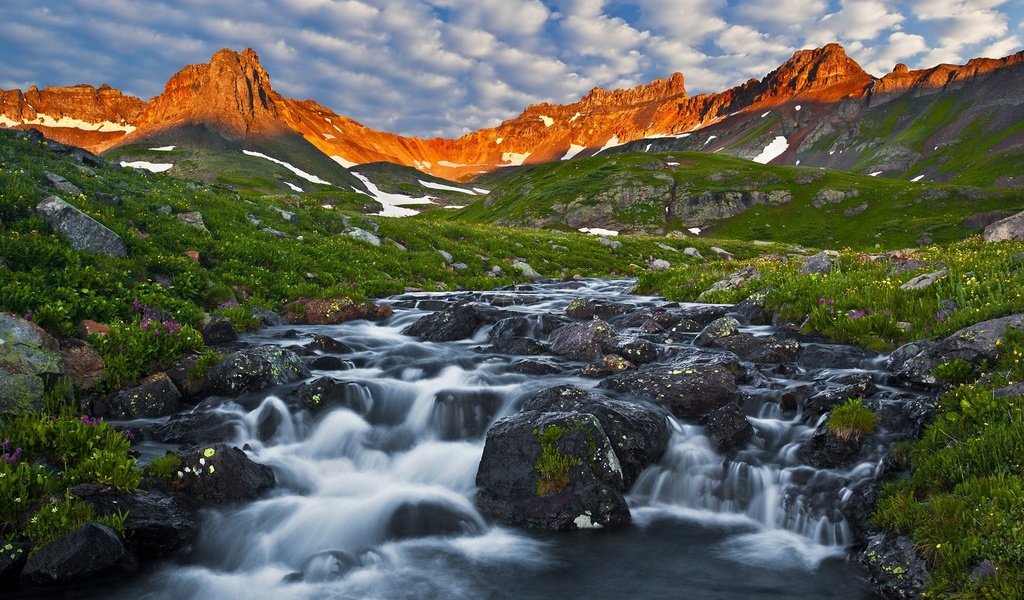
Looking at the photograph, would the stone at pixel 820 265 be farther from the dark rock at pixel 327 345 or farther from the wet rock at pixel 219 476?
the wet rock at pixel 219 476

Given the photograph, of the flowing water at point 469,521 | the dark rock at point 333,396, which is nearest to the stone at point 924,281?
the flowing water at point 469,521

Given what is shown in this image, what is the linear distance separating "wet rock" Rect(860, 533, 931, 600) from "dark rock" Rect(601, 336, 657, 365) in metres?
6.12

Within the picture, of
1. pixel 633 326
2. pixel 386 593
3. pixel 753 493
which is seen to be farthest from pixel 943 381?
pixel 386 593

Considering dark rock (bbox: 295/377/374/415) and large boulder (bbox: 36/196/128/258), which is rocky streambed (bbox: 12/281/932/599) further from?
large boulder (bbox: 36/196/128/258)

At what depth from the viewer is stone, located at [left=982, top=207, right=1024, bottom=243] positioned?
889 inches

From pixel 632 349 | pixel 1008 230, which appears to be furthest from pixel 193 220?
pixel 1008 230

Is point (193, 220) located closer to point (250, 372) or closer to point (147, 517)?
point (250, 372)

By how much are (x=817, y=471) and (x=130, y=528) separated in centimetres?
900

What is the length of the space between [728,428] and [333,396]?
7174mm

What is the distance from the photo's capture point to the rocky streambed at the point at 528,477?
6.75 metres

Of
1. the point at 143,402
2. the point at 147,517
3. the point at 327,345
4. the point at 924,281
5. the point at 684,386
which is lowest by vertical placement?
the point at 147,517

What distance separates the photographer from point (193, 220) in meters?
20.3

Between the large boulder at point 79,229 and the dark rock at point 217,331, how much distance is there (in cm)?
388

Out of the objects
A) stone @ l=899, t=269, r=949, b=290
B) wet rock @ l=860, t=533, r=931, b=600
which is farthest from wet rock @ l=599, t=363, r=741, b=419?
stone @ l=899, t=269, r=949, b=290
